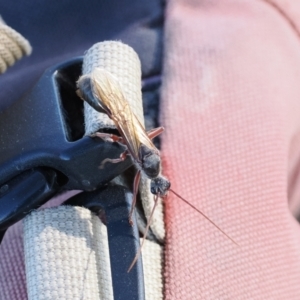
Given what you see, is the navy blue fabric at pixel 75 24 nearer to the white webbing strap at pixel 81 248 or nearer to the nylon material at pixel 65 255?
the white webbing strap at pixel 81 248

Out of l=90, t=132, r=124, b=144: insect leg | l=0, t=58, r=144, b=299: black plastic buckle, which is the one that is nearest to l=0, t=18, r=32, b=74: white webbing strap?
l=0, t=58, r=144, b=299: black plastic buckle

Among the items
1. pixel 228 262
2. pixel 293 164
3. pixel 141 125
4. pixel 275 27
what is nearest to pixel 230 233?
pixel 228 262

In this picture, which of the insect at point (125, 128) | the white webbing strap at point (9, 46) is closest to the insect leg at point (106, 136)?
the insect at point (125, 128)

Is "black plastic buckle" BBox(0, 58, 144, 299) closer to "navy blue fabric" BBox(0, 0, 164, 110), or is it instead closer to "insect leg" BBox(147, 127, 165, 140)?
"insect leg" BBox(147, 127, 165, 140)

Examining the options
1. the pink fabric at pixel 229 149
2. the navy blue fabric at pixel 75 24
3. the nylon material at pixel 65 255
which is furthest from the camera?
the navy blue fabric at pixel 75 24

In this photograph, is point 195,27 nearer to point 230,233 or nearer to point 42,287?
point 230,233

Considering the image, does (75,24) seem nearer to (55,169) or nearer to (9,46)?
(9,46)
